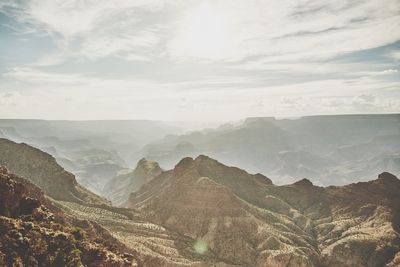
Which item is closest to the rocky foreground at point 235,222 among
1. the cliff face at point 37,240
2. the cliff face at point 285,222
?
the cliff face at point 285,222

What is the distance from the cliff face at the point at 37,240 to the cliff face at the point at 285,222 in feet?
254

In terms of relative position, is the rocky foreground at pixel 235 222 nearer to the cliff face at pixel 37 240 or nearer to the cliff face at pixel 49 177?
the cliff face at pixel 49 177

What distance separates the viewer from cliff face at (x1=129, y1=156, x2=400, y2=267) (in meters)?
141

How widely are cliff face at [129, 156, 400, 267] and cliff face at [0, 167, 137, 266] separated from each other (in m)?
77.3

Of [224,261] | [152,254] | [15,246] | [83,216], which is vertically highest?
[15,246]

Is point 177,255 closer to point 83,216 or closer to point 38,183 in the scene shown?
point 83,216

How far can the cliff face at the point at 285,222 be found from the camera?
140625mm

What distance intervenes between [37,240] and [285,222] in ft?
396

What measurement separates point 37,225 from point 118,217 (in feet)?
300

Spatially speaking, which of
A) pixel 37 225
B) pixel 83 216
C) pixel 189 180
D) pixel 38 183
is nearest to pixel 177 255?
pixel 83 216

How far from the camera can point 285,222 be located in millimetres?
167625

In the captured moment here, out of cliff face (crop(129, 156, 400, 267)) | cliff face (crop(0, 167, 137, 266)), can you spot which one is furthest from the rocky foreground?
cliff face (crop(0, 167, 137, 266))

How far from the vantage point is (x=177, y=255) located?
438 ft

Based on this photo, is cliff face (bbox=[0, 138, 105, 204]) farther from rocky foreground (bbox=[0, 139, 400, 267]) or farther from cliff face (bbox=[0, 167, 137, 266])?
cliff face (bbox=[0, 167, 137, 266])
